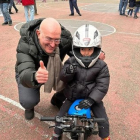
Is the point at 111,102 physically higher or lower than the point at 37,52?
lower

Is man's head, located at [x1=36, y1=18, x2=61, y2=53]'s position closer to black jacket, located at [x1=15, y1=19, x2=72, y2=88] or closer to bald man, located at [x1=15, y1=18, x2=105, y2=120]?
bald man, located at [x1=15, y1=18, x2=105, y2=120]

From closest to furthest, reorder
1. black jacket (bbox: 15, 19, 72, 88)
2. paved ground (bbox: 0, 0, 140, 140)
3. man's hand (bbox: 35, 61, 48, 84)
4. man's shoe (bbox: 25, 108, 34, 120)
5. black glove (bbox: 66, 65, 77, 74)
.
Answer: man's hand (bbox: 35, 61, 48, 84), black glove (bbox: 66, 65, 77, 74), black jacket (bbox: 15, 19, 72, 88), paved ground (bbox: 0, 0, 140, 140), man's shoe (bbox: 25, 108, 34, 120)

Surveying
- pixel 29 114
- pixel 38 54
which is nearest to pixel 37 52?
pixel 38 54

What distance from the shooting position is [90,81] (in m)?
2.33

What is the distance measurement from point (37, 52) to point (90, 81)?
85cm

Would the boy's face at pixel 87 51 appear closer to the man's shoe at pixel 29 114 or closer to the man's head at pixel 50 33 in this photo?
the man's head at pixel 50 33

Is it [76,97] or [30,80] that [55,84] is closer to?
[76,97]

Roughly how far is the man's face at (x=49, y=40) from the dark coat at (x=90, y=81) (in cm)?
33

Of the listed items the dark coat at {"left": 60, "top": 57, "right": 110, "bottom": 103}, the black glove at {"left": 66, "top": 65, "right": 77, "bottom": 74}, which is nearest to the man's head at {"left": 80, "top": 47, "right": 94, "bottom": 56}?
the dark coat at {"left": 60, "top": 57, "right": 110, "bottom": 103}

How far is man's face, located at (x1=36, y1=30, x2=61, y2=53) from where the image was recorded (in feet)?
7.37

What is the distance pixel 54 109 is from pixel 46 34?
1.61 meters

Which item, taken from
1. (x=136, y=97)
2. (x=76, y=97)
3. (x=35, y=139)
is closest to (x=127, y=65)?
(x=136, y=97)

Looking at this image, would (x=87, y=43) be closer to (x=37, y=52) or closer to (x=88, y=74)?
(x=88, y=74)

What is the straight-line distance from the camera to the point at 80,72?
90.7 inches
